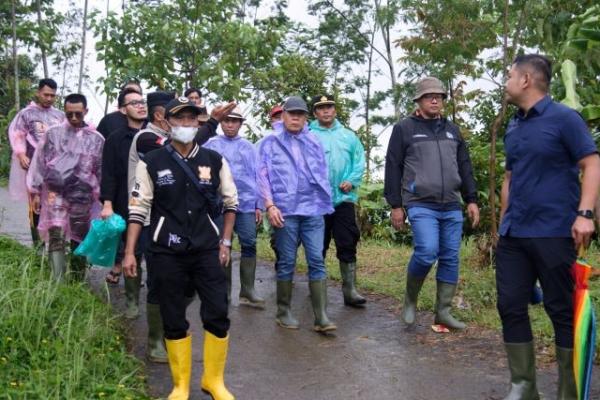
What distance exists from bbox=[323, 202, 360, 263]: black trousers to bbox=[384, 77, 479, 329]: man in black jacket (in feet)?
3.11

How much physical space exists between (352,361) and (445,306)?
4.11 feet

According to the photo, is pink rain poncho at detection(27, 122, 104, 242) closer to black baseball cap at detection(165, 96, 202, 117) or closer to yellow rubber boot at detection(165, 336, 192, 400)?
black baseball cap at detection(165, 96, 202, 117)

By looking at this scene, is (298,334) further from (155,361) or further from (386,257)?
(386,257)

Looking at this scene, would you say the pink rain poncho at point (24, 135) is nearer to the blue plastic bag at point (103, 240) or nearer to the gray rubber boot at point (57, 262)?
the gray rubber boot at point (57, 262)

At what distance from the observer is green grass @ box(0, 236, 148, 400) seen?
472 centimetres

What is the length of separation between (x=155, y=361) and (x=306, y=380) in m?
1.18

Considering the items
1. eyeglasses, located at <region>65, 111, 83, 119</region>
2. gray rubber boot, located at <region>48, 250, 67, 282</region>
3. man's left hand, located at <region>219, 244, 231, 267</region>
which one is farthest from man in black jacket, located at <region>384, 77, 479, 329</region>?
gray rubber boot, located at <region>48, 250, 67, 282</region>

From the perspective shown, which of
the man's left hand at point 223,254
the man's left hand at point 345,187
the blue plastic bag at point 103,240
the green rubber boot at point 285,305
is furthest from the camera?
the man's left hand at point 345,187

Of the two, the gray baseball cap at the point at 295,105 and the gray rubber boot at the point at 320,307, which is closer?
the gray rubber boot at the point at 320,307

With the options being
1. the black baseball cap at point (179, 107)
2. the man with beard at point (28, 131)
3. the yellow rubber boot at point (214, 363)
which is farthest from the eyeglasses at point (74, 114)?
the yellow rubber boot at point (214, 363)

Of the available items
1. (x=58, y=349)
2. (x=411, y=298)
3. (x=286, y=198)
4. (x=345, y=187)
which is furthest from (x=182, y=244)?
(x=345, y=187)

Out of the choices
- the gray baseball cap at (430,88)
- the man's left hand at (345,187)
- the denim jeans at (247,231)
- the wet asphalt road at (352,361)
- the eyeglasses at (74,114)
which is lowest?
the wet asphalt road at (352,361)

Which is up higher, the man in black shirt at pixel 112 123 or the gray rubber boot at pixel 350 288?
the man in black shirt at pixel 112 123

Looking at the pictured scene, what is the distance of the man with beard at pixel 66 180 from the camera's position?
24.3 feet
